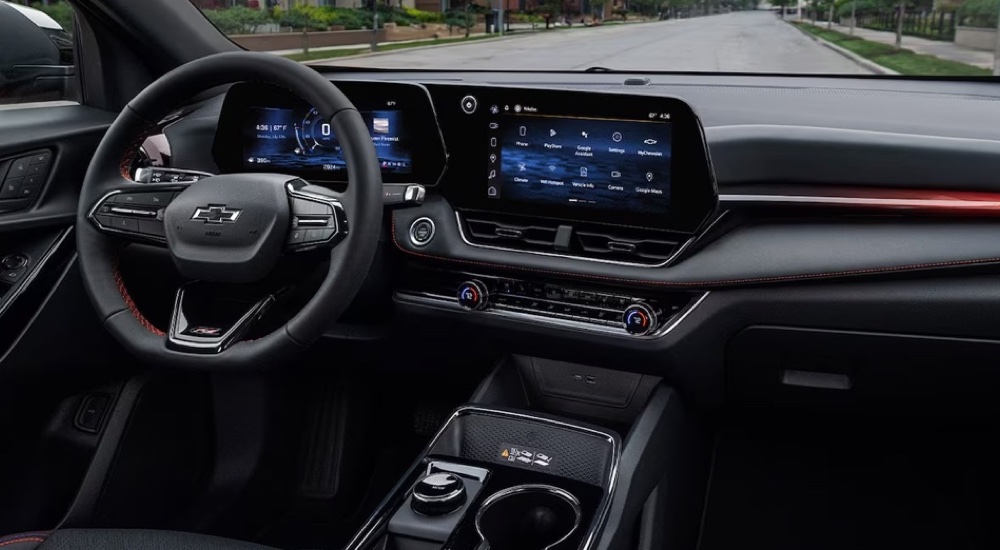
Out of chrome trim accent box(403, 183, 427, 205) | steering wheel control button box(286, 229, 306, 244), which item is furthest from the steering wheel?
chrome trim accent box(403, 183, 427, 205)

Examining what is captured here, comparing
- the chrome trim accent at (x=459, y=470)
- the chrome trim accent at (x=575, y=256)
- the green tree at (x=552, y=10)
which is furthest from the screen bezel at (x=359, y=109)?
the green tree at (x=552, y=10)

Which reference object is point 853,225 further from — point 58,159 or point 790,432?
point 58,159

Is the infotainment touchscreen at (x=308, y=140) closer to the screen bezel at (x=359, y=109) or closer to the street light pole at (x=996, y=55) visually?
the screen bezel at (x=359, y=109)

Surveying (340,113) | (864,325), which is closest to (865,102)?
(864,325)

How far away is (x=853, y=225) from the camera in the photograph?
1.97m

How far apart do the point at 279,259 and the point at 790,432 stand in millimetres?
1473

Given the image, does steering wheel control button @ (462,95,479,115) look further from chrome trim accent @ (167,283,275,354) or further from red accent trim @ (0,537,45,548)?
red accent trim @ (0,537,45,548)

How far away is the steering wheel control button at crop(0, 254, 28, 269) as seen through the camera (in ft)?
7.45

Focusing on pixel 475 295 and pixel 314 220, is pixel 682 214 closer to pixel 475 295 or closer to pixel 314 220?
pixel 475 295

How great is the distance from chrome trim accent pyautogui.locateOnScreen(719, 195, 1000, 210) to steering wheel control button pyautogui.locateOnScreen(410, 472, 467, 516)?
85 cm

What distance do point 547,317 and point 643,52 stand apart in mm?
1095

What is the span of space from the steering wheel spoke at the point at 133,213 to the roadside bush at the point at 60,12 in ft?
3.10

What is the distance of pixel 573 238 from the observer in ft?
7.00

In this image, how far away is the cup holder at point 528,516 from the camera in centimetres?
184
